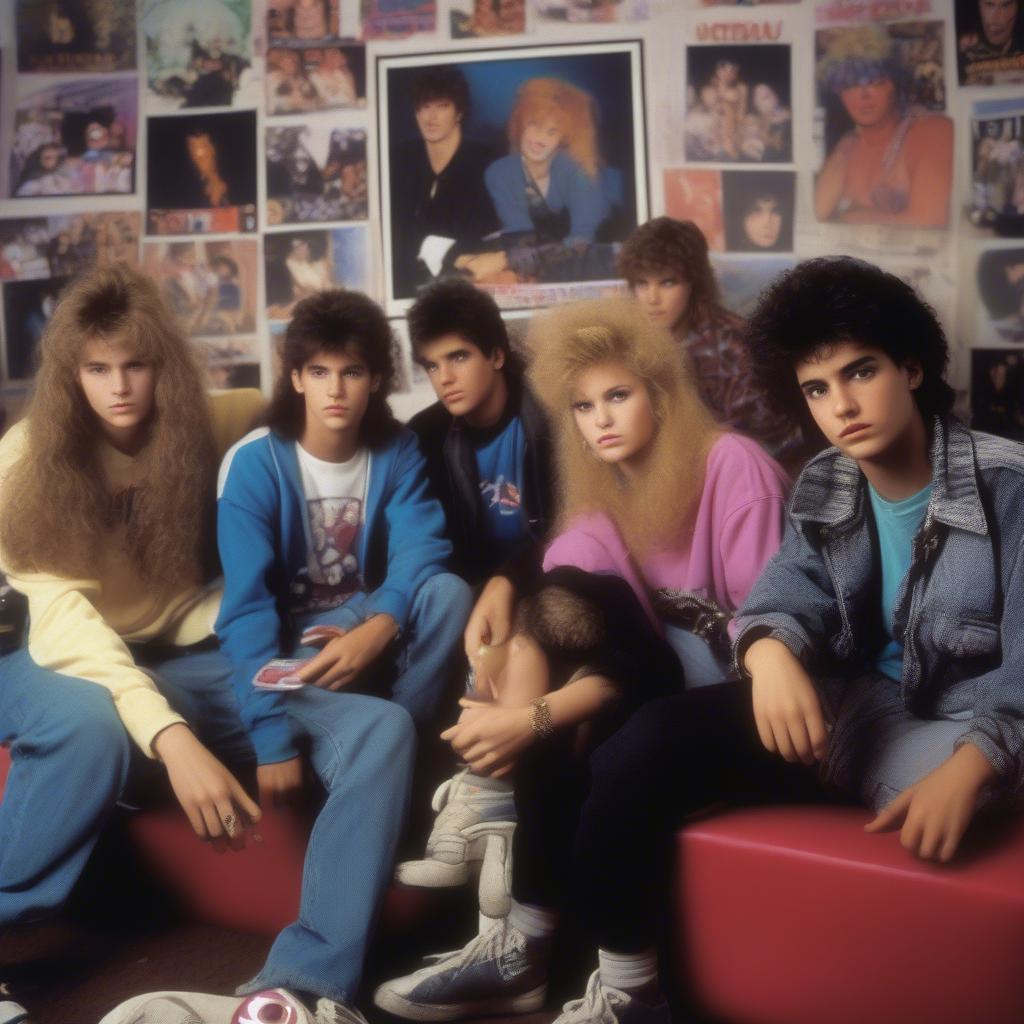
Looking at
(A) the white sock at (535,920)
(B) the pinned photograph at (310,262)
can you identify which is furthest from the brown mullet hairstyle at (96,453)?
(B) the pinned photograph at (310,262)

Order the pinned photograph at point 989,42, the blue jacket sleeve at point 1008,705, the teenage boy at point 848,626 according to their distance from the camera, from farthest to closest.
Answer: the pinned photograph at point 989,42 → the teenage boy at point 848,626 → the blue jacket sleeve at point 1008,705

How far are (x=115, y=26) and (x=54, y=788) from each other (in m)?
1.98

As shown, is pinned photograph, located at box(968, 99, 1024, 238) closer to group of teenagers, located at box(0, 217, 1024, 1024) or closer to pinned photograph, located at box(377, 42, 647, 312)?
pinned photograph, located at box(377, 42, 647, 312)

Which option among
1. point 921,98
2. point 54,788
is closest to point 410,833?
point 54,788

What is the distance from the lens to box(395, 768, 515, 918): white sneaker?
1.54 m

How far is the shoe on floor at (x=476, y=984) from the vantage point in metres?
1.48

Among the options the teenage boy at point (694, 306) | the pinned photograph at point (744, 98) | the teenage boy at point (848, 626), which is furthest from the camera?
the pinned photograph at point (744, 98)

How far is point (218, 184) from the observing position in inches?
107

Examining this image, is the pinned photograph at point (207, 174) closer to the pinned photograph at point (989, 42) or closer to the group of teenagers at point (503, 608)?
the group of teenagers at point (503, 608)

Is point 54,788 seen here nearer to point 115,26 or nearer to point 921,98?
point 115,26

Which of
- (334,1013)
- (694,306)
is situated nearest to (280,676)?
(334,1013)

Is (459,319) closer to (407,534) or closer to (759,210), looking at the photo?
(407,534)

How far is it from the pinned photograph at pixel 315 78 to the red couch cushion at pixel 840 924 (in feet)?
6.56

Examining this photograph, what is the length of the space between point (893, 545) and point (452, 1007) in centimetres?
83
